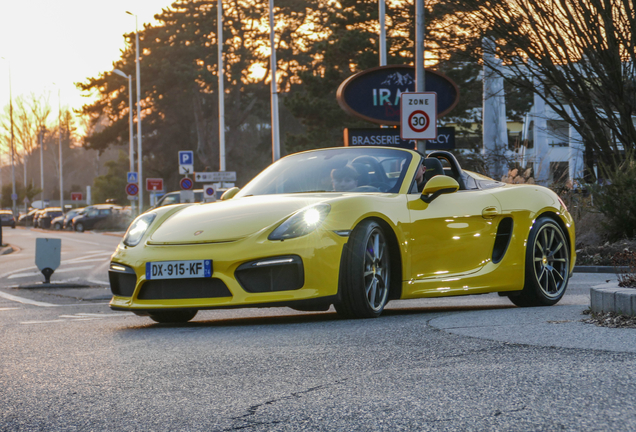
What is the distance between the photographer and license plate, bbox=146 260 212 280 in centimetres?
591

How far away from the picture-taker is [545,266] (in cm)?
747

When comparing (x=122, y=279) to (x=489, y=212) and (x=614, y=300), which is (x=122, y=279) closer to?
(x=489, y=212)

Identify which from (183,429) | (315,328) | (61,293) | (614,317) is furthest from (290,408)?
(61,293)

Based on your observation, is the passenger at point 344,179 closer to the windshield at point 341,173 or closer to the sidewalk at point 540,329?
the windshield at point 341,173

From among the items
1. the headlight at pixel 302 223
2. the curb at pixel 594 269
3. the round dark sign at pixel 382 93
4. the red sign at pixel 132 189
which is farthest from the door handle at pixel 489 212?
the red sign at pixel 132 189

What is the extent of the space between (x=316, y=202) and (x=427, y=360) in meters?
2.10

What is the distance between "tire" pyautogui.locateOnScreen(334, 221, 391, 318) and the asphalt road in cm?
13

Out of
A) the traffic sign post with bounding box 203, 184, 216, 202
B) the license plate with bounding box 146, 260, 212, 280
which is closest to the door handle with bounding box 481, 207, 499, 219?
the license plate with bounding box 146, 260, 212, 280

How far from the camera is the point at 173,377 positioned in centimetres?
425

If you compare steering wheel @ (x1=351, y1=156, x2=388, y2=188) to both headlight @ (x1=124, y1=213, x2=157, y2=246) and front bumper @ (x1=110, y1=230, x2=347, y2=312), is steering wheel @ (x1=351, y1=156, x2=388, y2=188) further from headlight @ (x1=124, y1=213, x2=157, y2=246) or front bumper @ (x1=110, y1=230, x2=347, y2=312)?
headlight @ (x1=124, y1=213, x2=157, y2=246)

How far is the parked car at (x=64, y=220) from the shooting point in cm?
5800

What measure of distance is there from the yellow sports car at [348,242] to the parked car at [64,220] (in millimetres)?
52810

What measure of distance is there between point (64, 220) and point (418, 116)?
50.9 m

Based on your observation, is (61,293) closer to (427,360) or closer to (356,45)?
(427,360)
